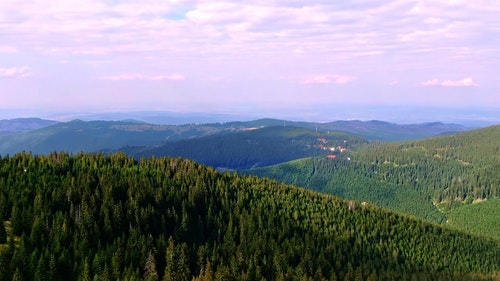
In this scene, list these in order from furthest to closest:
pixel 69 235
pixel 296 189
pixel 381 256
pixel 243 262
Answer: pixel 296 189 → pixel 381 256 → pixel 243 262 → pixel 69 235

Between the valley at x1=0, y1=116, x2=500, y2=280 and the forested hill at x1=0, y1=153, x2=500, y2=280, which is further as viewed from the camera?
the valley at x1=0, y1=116, x2=500, y2=280

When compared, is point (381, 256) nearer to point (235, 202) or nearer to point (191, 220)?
point (235, 202)

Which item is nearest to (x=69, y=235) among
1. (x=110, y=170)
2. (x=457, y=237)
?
(x=110, y=170)

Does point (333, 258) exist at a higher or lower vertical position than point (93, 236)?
lower

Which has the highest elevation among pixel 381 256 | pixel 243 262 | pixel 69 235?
pixel 69 235

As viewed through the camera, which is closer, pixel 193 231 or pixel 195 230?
pixel 193 231

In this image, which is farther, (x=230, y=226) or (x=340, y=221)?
(x=340, y=221)

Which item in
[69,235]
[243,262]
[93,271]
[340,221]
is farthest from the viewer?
[340,221]

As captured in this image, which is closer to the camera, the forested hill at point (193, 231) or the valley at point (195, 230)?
the forested hill at point (193, 231)
